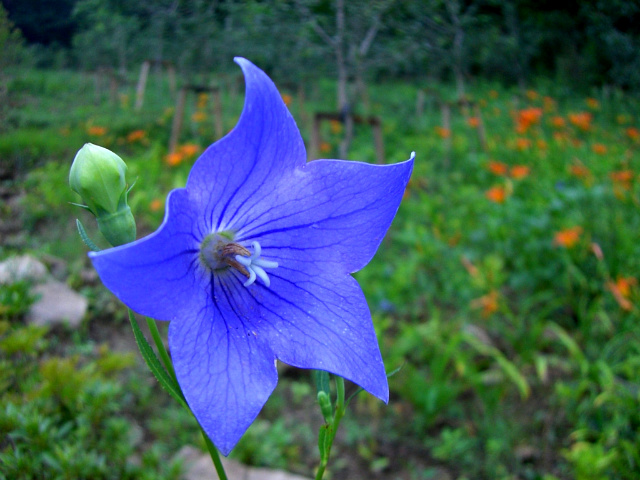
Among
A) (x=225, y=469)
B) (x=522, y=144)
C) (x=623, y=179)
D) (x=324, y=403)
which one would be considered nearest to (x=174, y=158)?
(x=225, y=469)

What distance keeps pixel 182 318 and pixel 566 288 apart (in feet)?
10.6

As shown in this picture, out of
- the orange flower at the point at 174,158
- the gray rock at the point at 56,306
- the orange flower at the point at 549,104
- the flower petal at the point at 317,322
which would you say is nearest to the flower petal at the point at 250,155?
the flower petal at the point at 317,322

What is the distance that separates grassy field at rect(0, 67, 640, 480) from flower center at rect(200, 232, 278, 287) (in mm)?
495

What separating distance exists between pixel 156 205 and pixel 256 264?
1.87m

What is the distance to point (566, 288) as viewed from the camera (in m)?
3.27

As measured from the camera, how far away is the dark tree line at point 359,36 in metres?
1.33

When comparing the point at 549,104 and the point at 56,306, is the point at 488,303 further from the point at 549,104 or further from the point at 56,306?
the point at 549,104

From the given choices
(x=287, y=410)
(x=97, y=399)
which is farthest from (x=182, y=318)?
(x=287, y=410)

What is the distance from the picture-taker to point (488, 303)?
2.88 m

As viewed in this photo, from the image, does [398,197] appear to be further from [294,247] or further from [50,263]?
[50,263]

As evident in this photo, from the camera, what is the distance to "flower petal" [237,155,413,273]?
0.69 m

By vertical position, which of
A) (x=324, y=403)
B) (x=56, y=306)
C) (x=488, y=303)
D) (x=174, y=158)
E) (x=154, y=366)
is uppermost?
(x=154, y=366)

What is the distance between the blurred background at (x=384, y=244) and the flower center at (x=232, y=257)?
14 cm

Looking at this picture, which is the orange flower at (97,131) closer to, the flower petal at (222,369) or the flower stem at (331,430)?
the flower petal at (222,369)
